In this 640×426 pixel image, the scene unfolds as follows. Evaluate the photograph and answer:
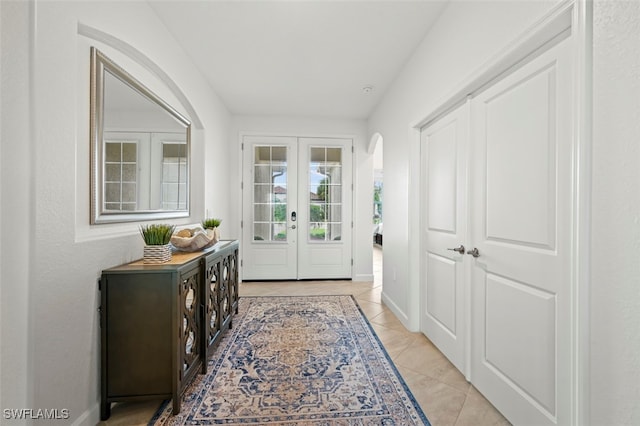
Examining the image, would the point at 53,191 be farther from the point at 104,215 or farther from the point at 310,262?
the point at 310,262

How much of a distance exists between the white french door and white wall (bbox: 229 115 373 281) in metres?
0.11

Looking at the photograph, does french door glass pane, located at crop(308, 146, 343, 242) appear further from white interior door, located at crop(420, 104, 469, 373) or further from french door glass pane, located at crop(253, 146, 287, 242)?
white interior door, located at crop(420, 104, 469, 373)

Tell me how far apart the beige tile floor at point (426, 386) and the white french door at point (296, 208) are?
5.33ft

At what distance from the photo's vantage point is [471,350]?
1.97 metres

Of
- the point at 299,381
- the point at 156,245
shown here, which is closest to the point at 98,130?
the point at 156,245

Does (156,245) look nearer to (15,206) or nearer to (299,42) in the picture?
(15,206)

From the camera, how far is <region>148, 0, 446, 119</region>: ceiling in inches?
84.5

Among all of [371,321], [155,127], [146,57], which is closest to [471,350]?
[371,321]

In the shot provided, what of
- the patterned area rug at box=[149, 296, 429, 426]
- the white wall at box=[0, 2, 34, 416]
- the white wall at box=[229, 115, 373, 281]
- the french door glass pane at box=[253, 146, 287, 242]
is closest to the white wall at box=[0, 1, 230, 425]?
the white wall at box=[0, 2, 34, 416]

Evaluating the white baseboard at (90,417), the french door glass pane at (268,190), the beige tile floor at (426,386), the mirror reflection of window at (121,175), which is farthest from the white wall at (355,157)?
the white baseboard at (90,417)

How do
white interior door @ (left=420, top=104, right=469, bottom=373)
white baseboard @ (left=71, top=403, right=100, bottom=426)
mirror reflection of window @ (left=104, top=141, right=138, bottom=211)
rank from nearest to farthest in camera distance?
1. white baseboard @ (left=71, top=403, right=100, bottom=426)
2. mirror reflection of window @ (left=104, top=141, right=138, bottom=211)
3. white interior door @ (left=420, top=104, right=469, bottom=373)

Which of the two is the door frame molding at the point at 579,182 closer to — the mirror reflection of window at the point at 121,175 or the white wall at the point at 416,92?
the white wall at the point at 416,92

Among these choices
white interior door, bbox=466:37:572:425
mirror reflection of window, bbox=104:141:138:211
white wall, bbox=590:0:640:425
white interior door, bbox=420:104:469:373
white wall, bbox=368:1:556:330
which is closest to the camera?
white wall, bbox=590:0:640:425

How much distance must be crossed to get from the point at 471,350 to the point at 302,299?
221 centimetres
